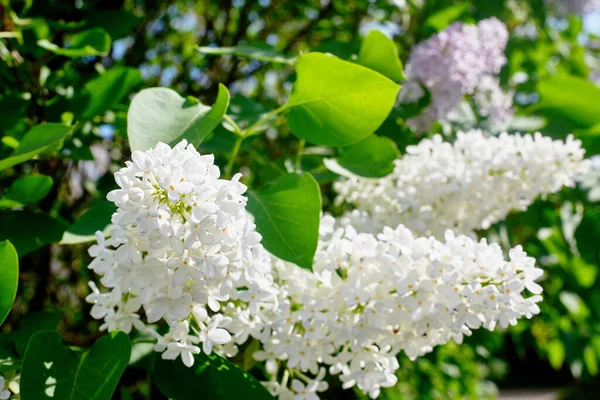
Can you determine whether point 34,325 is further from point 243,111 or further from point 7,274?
point 243,111

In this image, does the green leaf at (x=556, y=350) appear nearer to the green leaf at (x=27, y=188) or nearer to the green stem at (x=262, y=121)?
the green stem at (x=262, y=121)

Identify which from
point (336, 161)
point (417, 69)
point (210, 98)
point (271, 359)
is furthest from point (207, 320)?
point (210, 98)

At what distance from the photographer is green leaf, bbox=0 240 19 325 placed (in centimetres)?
70

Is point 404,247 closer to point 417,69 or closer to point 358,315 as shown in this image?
point 358,315

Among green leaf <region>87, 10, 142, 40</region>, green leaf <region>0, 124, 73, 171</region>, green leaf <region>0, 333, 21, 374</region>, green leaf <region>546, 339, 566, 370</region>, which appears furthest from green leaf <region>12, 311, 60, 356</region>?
green leaf <region>546, 339, 566, 370</region>

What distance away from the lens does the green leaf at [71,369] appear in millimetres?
690

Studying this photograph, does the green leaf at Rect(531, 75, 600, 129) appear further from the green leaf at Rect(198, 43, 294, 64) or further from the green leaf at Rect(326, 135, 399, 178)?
the green leaf at Rect(198, 43, 294, 64)

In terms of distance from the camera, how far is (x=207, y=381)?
805mm

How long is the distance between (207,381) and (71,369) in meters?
0.17

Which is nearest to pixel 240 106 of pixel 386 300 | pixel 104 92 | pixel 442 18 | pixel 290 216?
pixel 104 92

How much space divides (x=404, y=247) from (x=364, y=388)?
0.70 feet

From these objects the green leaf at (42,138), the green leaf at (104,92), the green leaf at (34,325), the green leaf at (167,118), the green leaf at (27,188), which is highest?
the green leaf at (167,118)

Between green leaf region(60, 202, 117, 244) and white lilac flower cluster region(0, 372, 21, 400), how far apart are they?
0.19 metres

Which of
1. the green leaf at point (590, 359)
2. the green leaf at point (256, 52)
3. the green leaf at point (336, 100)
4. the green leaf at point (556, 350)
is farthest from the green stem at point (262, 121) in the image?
the green leaf at point (556, 350)
